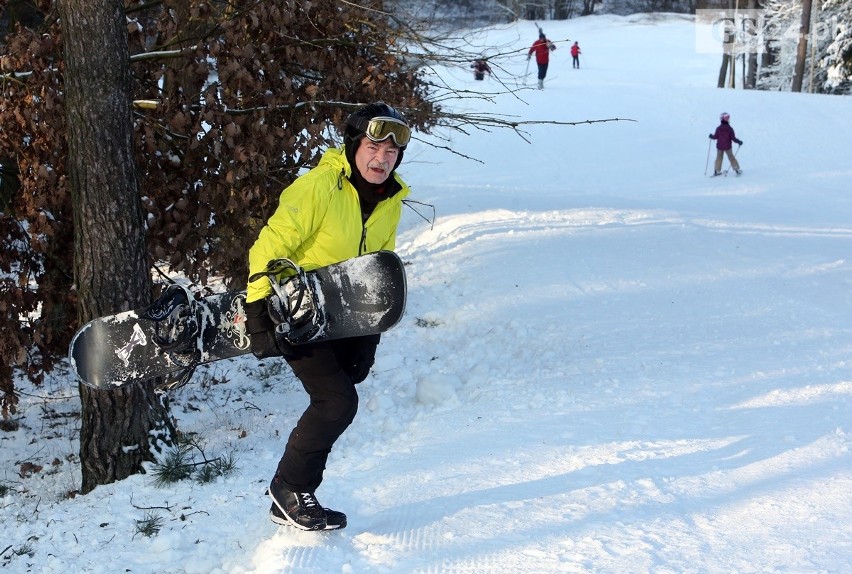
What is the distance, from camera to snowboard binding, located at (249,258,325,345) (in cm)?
332

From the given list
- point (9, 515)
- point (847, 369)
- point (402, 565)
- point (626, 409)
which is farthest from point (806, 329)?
point (9, 515)

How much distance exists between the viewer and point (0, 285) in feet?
16.6

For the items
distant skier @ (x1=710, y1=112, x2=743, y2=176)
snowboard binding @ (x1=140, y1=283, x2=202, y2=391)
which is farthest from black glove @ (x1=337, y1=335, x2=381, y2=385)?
distant skier @ (x1=710, y1=112, x2=743, y2=176)

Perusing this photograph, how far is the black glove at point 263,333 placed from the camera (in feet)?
11.1

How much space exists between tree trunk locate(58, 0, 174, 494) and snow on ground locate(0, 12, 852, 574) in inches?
12.6

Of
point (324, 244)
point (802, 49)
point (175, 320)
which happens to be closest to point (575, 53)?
point (802, 49)

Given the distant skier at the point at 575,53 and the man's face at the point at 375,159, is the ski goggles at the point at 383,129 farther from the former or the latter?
the distant skier at the point at 575,53

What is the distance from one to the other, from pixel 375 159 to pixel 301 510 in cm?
166

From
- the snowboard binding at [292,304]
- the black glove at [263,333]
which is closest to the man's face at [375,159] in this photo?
the snowboard binding at [292,304]

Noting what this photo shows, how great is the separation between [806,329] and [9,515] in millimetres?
6334

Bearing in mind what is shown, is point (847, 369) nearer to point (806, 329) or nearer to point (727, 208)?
point (806, 329)

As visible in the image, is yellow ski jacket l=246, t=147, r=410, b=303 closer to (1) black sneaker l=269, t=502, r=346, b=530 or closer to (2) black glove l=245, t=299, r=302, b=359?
(2) black glove l=245, t=299, r=302, b=359

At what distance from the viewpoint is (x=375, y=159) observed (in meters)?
3.39

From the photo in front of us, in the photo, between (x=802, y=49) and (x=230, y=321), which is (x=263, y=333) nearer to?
(x=230, y=321)
